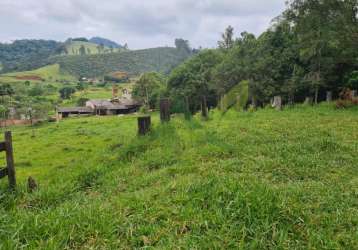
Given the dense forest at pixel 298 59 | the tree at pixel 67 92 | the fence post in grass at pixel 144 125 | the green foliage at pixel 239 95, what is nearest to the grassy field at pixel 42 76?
the tree at pixel 67 92

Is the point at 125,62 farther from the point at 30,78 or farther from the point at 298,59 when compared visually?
the point at 298,59

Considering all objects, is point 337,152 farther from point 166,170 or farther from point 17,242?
point 17,242

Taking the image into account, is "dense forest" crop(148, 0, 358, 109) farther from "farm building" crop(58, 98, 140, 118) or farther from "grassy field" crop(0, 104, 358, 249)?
"farm building" crop(58, 98, 140, 118)

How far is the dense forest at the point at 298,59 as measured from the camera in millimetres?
17406

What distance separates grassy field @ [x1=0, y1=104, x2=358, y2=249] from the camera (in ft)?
9.83

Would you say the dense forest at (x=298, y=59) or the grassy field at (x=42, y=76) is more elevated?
the grassy field at (x=42, y=76)

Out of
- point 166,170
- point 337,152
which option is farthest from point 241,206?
point 337,152

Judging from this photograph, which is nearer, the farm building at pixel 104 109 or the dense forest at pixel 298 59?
the dense forest at pixel 298 59

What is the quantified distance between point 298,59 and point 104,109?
48193 mm

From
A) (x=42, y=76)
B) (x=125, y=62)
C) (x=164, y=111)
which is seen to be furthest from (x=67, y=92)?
(x=164, y=111)

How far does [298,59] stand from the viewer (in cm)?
3047

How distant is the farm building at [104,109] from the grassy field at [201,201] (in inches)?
2407

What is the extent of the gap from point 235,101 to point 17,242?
2.90 metres

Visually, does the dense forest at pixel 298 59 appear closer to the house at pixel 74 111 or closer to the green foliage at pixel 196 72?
the green foliage at pixel 196 72
